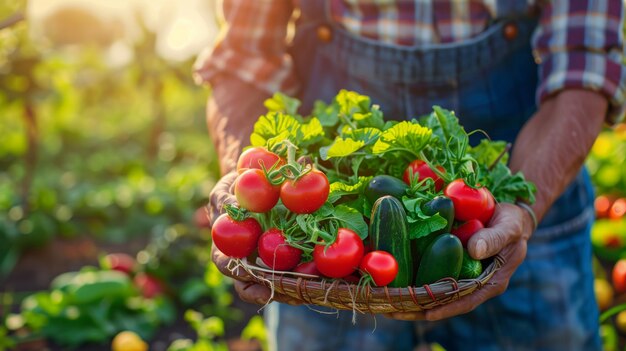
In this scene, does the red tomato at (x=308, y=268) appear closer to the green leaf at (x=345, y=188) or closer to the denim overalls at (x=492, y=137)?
the green leaf at (x=345, y=188)

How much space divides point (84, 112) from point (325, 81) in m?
9.62

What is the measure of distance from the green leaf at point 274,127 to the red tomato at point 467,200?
1.37 ft

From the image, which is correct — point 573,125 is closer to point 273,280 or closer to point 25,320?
point 273,280

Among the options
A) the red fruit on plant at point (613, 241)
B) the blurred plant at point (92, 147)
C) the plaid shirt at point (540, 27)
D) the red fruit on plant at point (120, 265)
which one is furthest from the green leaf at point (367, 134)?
the red fruit on plant at point (613, 241)

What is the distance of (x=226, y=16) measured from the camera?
7.52 feet

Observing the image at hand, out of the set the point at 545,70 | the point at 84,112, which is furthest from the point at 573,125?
the point at 84,112

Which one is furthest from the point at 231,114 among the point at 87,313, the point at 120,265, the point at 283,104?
the point at 120,265

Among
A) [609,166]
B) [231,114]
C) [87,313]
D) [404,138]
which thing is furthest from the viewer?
[609,166]

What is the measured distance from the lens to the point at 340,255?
5.15 ft

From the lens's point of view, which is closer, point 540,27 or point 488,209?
point 488,209

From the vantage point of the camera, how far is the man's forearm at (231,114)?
2.11m

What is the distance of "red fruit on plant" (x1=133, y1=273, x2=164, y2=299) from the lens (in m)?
4.33

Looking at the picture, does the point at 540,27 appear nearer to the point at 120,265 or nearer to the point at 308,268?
the point at 308,268

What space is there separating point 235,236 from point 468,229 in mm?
560
